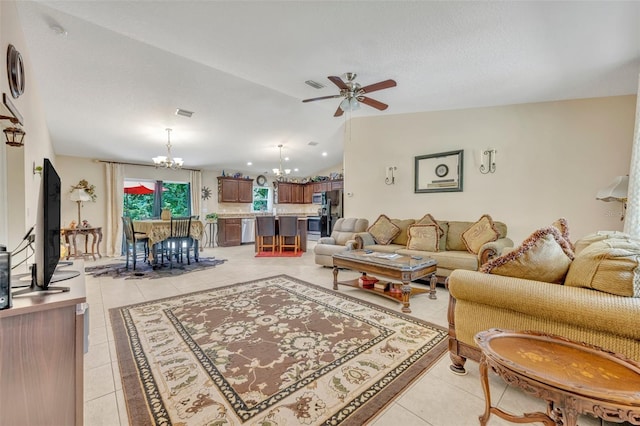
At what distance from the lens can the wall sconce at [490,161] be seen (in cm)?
424

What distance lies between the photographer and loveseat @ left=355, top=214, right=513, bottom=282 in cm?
357

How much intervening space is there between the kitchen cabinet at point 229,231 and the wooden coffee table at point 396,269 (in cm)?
507

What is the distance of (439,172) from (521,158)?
118cm

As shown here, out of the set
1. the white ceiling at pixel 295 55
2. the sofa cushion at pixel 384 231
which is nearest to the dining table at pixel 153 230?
the white ceiling at pixel 295 55

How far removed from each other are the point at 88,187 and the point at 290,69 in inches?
229

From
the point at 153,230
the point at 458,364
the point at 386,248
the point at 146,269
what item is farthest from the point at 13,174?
the point at 386,248

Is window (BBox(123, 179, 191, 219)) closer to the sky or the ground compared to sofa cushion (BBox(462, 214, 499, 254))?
closer to the sky

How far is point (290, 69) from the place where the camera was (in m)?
3.35

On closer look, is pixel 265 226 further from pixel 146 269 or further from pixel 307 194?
pixel 307 194

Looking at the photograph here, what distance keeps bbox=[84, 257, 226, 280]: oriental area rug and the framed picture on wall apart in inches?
170

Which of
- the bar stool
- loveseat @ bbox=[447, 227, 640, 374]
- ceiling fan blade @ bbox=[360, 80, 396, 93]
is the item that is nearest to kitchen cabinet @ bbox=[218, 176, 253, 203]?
the bar stool

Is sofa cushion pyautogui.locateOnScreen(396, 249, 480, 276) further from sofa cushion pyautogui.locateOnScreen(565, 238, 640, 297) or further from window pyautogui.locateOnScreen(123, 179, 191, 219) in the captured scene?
window pyautogui.locateOnScreen(123, 179, 191, 219)

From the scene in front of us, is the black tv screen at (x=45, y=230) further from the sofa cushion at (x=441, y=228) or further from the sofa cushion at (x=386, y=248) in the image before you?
the sofa cushion at (x=441, y=228)

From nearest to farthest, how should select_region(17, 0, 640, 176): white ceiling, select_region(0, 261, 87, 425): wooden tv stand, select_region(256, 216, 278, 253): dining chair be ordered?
select_region(0, 261, 87, 425): wooden tv stand < select_region(17, 0, 640, 176): white ceiling < select_region(256, 216, 278, 253): dining chair
